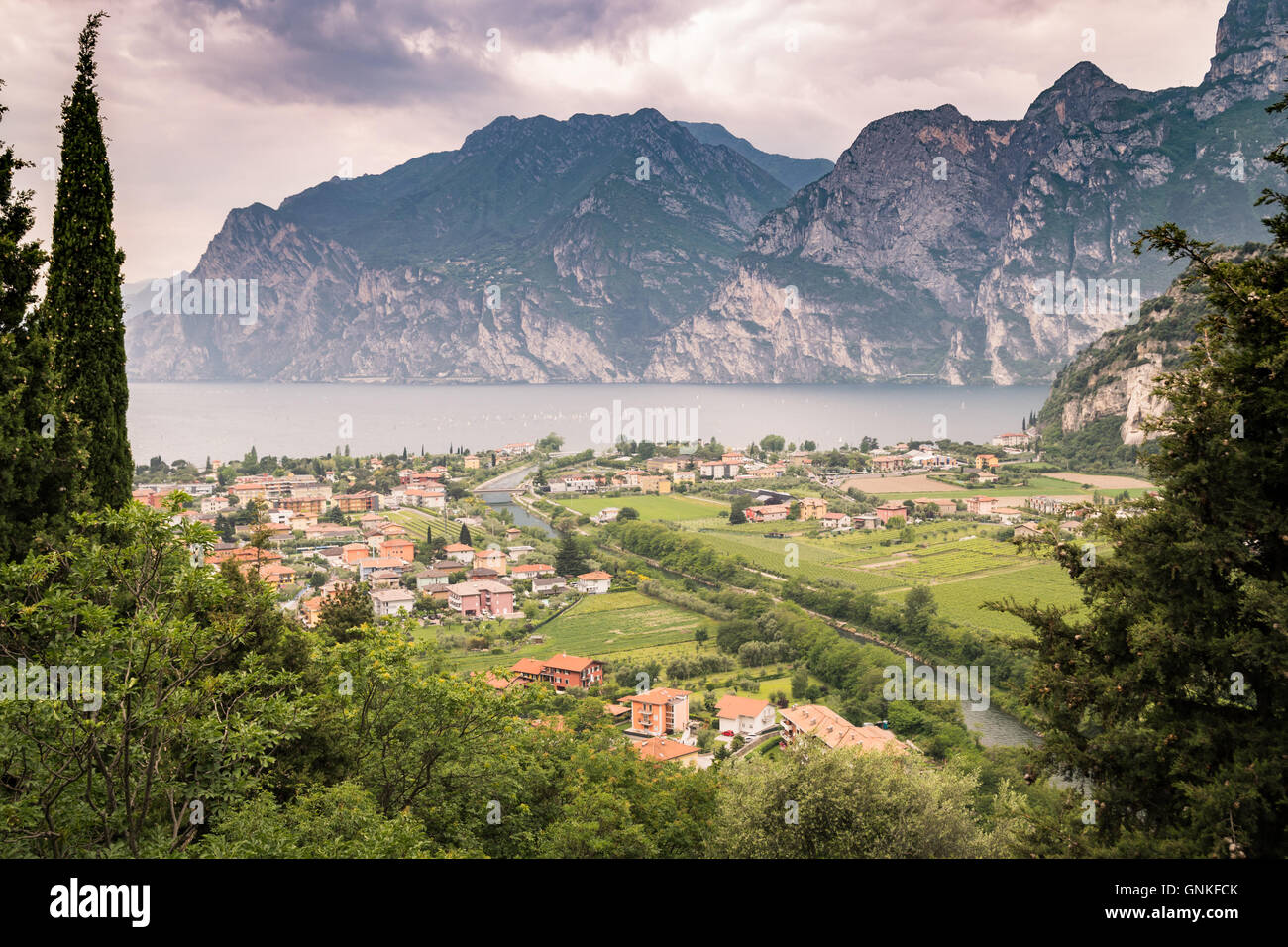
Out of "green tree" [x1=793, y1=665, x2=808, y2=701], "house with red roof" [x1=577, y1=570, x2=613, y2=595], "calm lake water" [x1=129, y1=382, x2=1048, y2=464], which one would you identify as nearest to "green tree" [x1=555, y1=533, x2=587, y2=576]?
"house with red roof" [x1=577, y1=570, x2=613, y2=595]

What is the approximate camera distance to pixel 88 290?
26.0ft

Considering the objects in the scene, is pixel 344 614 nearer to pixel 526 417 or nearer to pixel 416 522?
pixel 416 522

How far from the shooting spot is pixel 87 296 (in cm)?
791

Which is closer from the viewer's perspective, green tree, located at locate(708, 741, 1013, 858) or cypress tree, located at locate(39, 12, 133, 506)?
cypress tree, located at locate(39, 12, 133, 506)

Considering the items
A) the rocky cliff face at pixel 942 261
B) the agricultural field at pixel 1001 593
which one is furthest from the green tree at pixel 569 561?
the rocky cliff face at pixel 942 261

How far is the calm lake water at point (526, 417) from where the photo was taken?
251 feet

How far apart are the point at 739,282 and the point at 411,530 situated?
513 feet

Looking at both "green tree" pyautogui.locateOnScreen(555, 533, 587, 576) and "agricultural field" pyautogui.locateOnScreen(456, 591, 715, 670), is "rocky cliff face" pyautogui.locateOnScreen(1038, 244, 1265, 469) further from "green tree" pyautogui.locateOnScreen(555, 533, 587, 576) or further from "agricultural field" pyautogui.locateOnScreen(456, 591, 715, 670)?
"green tree" pyautogui.locateOnScreen(555, 533, 587, 576)

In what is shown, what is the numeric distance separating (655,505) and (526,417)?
5969cm

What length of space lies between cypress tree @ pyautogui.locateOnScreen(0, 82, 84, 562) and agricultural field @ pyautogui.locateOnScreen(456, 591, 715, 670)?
15.5m

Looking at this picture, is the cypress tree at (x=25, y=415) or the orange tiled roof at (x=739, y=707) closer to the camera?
the cypress tree at (x=25, y=415)

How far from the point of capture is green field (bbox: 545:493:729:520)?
47938 mm

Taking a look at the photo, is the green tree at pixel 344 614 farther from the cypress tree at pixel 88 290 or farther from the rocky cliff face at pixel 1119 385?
the rocky cliff face at pixel 1119 385

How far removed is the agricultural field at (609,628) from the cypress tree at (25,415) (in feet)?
50.7
